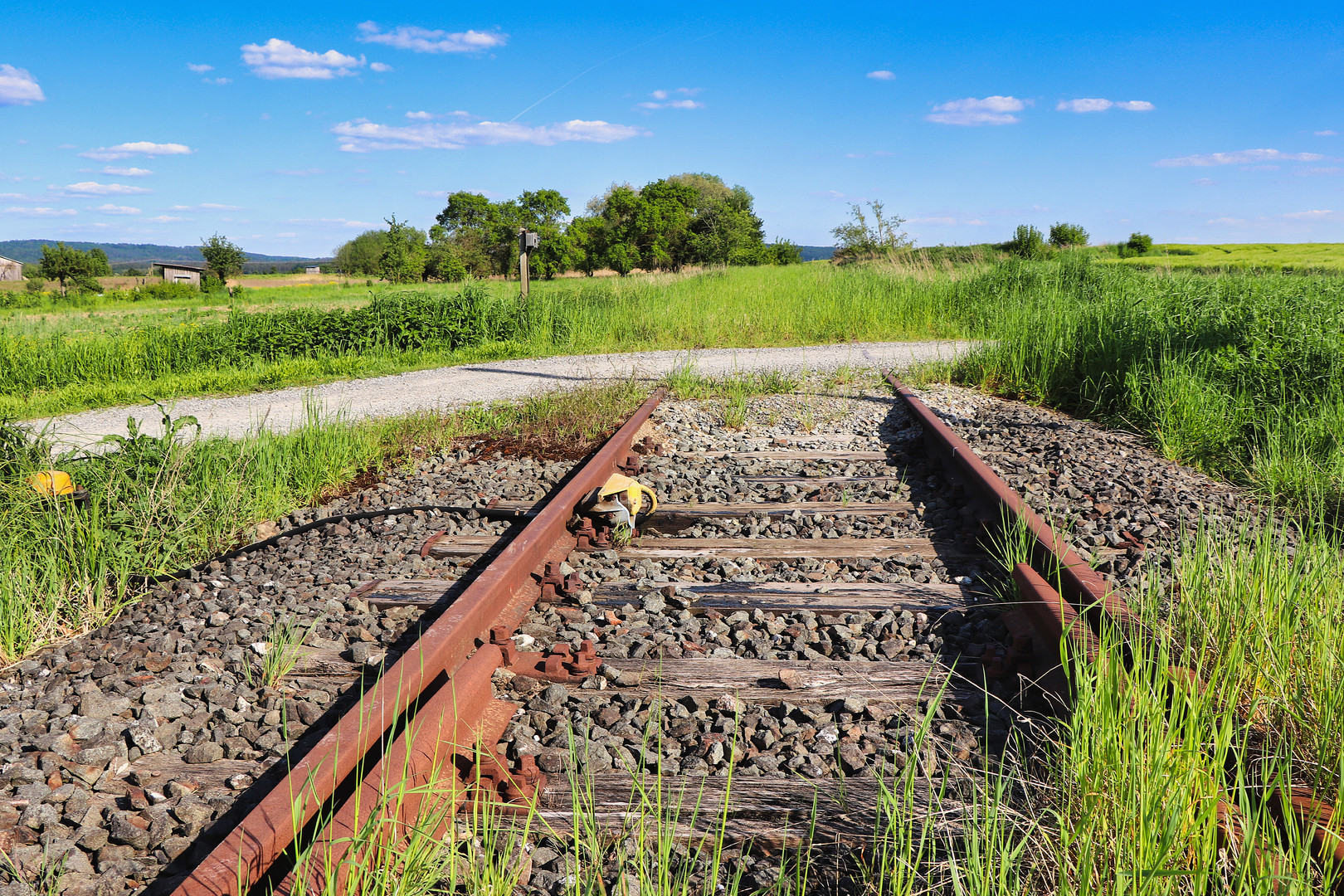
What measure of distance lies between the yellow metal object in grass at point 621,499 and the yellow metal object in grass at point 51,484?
2.25 metres

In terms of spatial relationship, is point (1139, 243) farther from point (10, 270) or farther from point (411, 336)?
point (10, 270)

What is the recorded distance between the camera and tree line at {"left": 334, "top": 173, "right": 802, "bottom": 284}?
3012 inches

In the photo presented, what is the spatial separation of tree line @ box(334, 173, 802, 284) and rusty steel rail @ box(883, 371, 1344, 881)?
6652 cm

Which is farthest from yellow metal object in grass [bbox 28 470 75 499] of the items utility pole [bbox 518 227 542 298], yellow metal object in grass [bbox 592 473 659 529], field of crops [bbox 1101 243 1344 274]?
field of crops [bbox 1101 243 1344 274]

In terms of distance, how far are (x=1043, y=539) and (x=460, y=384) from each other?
739 centimetres

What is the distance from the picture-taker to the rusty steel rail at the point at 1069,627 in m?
1.44

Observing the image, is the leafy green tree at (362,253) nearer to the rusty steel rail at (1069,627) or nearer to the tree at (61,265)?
the tree at (61,265)

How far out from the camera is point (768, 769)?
1.93 metres

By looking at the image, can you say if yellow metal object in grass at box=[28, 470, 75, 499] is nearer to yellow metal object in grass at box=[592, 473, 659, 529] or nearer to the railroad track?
the railroad track

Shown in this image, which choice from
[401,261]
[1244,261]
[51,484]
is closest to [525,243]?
[51,484]

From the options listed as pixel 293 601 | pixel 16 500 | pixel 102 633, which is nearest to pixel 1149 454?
pixel 293 601

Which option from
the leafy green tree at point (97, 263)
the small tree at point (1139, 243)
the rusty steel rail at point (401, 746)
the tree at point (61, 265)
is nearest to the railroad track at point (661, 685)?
the rusty steel rail at point (401, 746)

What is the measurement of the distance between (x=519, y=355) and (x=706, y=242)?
65253mm

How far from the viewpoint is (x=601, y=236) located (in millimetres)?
84188
